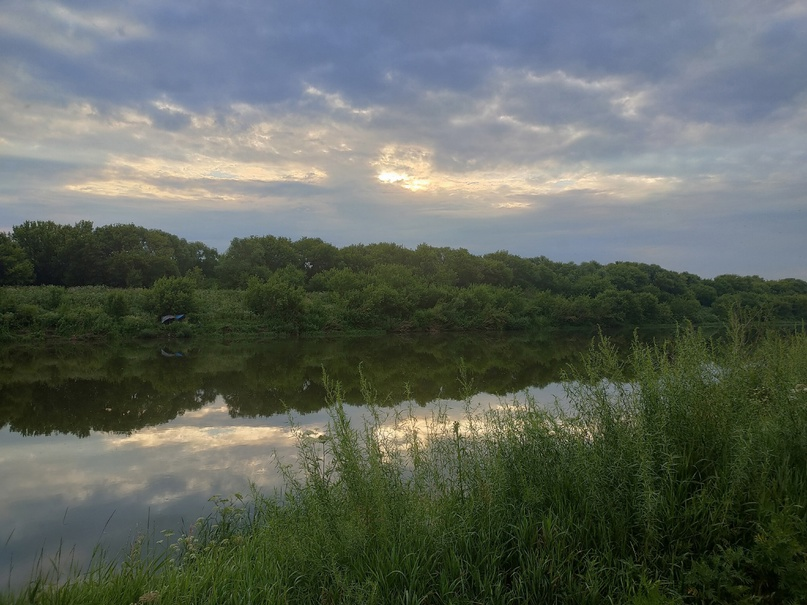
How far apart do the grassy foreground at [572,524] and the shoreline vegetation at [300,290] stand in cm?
2058

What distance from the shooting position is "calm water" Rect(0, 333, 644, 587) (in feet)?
23.5

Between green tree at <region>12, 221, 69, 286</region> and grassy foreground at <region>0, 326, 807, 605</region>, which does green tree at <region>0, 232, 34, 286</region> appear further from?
grassy foreground at <region>0, 326, 807, 605</region>

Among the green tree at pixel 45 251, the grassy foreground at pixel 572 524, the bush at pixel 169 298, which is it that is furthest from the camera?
the green tree at pixel 45 251

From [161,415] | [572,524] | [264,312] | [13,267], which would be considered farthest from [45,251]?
[572,524]

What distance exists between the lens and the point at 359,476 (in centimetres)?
409

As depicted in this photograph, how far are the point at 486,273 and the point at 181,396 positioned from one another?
42408 millimetres

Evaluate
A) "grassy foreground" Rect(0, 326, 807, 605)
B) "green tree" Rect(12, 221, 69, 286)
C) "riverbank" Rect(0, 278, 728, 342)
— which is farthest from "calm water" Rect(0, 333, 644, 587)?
"green tree" Rect(12, 221, 69, 286)

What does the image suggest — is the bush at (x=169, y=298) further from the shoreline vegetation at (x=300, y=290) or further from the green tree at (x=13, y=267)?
the green tree at (x=13, y=267)

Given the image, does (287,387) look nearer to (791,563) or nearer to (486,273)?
(791,563)

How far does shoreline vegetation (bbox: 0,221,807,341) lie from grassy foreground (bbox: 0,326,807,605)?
20581 millimetres

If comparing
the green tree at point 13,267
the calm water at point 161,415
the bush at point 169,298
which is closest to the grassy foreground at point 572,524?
the calm water at point 161,415

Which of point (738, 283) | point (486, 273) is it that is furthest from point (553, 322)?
point (738, 283)

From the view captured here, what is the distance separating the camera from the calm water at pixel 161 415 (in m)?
7.16

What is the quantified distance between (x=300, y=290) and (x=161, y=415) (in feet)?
73.5
